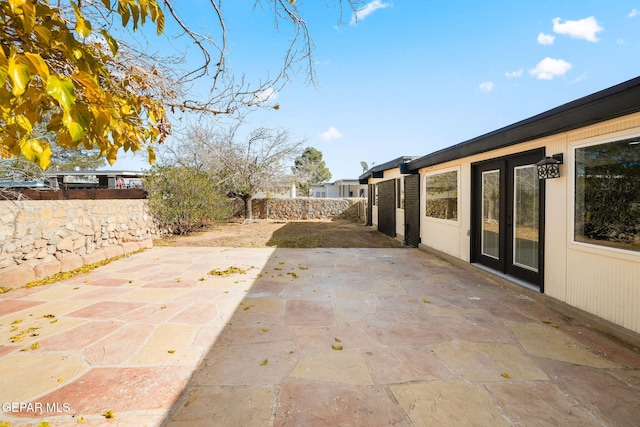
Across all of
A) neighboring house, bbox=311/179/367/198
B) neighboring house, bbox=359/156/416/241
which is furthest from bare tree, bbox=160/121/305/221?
neighboring house, bbox=311/179/367/198

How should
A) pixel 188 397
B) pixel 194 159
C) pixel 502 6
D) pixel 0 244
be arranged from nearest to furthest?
1. pixel 188 397
2. pixel 0 244
3. pixel 502 6
4. pixel 194 159

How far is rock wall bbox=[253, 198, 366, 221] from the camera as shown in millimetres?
19438

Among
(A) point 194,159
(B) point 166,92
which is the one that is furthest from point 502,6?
(A) point 194,159

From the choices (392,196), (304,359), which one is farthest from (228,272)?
(392,196)

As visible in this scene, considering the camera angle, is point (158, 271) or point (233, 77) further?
point (158, 271)

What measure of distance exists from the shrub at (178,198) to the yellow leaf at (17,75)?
985 cm

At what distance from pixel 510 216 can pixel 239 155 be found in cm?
1370

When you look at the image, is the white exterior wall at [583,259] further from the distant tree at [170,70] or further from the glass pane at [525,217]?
the distant tree at [170,70]

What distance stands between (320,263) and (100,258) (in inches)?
197

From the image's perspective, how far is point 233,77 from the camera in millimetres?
3219

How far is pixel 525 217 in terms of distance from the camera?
4820 mm

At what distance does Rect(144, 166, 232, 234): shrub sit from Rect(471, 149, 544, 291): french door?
9.51 m

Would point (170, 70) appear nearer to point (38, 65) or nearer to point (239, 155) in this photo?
point (38, 65)

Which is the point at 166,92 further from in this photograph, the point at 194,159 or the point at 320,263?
the point at 194,159
